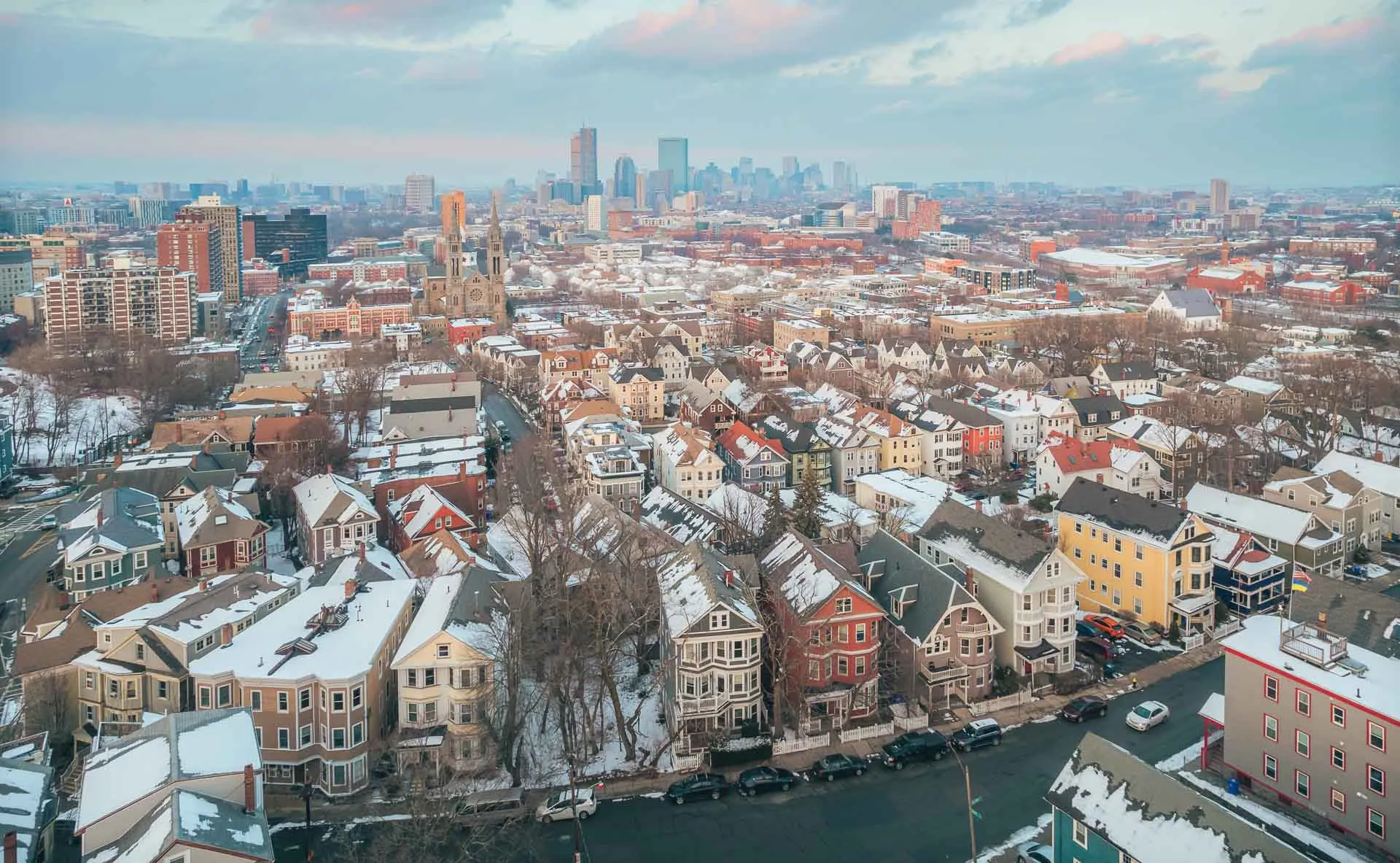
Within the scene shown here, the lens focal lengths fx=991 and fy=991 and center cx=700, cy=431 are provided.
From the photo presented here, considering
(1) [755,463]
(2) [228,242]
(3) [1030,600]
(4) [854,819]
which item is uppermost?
(2) [228,242]

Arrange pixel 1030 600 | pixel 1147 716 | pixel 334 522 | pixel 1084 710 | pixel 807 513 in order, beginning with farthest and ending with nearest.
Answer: pixel 334 522
pixel 807 513
pixel 1030 600
pixel 1084 710
pixel 1147 716

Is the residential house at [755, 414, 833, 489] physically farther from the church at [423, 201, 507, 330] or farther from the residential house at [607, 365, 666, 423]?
the church at [423, 201, 507, 330]

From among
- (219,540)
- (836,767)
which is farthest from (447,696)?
(219,540)

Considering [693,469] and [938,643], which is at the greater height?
[693,469]

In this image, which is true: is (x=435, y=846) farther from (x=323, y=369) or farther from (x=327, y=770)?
(x=323, y=369)

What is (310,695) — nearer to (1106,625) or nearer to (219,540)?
(219,540)

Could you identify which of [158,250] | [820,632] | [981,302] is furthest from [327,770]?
[158,250]
